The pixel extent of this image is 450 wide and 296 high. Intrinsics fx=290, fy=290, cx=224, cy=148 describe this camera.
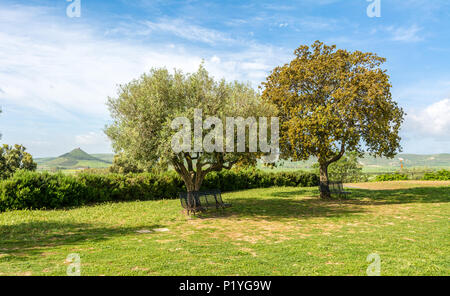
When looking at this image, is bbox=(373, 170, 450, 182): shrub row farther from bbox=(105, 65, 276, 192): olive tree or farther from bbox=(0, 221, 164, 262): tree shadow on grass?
bbox=(0, 221, 164, 262): tree shadow on grass

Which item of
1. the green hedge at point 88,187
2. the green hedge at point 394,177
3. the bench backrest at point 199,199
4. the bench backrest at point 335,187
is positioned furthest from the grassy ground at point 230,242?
the green hedge at point 394,177

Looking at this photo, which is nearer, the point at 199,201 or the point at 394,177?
the point at 199,201

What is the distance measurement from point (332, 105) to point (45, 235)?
15.5 metres

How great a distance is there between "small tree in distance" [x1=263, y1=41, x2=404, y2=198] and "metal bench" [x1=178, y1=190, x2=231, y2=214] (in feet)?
18.9

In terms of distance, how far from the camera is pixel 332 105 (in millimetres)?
17312

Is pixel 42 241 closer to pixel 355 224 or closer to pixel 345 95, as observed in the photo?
pixel 355 224

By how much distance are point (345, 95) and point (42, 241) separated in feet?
53.6

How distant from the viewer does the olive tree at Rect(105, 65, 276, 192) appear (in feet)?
42.3

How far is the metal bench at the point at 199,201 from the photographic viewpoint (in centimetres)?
1391

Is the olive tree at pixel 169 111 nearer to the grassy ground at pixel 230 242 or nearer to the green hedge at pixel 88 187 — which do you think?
the grassy ground at pixel 230 242

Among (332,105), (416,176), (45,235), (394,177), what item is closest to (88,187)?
(45,235)

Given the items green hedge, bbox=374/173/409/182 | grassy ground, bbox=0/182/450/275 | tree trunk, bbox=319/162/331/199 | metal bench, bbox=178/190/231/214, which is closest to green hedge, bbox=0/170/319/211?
grassy ground, bbox=0/182/450/275

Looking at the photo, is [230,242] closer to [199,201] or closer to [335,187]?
[199,201]
